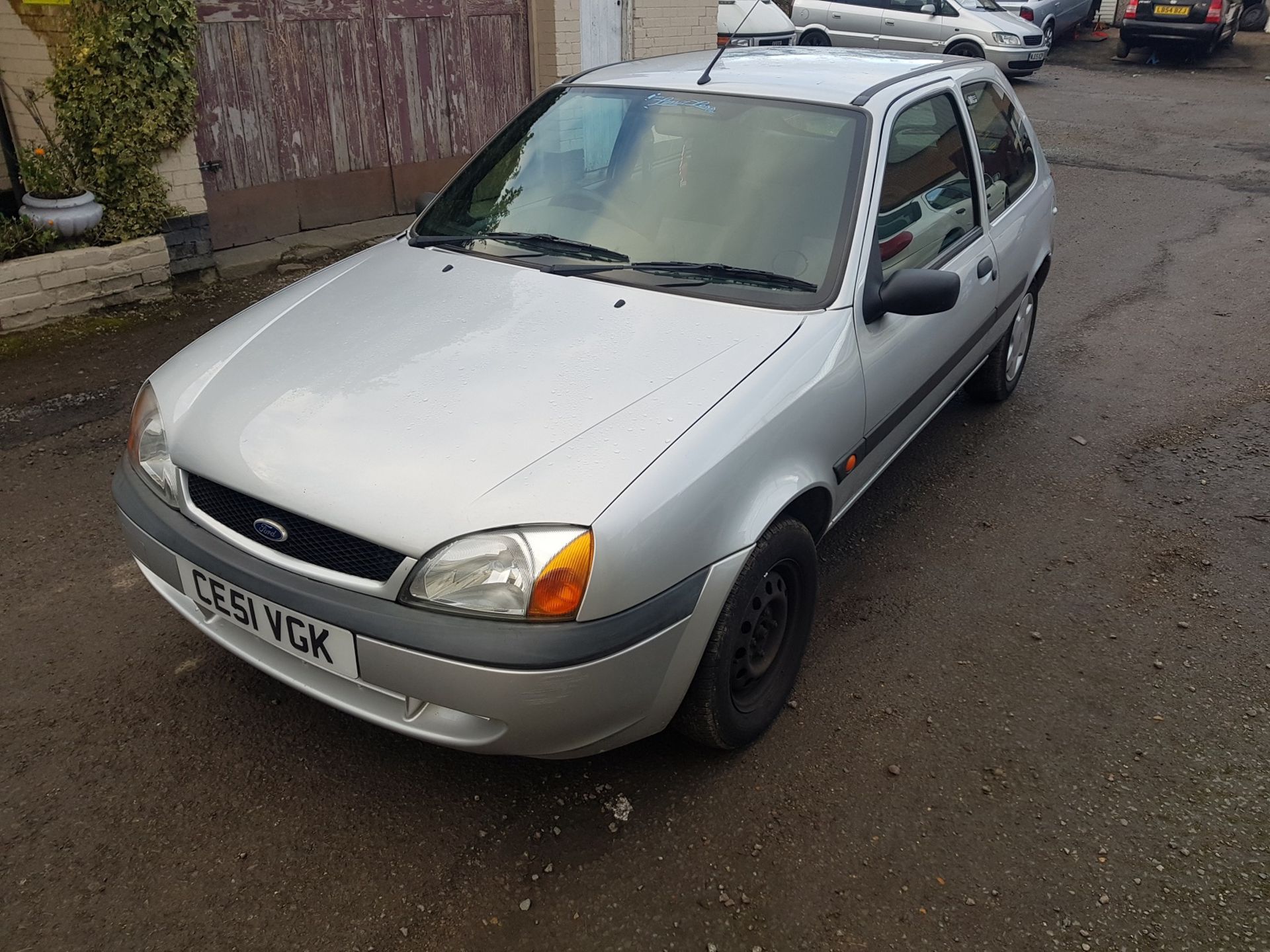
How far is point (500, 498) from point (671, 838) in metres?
1.02

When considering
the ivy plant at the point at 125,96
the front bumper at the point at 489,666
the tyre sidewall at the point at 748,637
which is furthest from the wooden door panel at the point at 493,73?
the front bumper at the point at 489,666

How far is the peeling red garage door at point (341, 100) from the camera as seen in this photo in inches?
258

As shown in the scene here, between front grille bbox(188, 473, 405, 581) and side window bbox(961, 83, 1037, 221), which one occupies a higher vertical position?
side window bbox(961, 83, 1037, 221)

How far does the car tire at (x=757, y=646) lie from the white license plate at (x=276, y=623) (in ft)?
2.83

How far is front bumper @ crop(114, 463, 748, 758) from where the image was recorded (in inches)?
84.7

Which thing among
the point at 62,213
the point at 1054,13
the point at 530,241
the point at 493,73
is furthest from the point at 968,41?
the point at 530,241

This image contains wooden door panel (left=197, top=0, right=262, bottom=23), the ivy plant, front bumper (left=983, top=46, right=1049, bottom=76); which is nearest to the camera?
the ivy plant

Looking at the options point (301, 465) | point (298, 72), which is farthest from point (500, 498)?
point (298, 72)

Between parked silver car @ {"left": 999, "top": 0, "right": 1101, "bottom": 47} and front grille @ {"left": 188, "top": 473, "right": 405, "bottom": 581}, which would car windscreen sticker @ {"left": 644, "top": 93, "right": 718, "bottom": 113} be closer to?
front grille @ {"left": 188, "top": 473, "right": 405, "bottom": 581}

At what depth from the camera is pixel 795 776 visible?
276 cm

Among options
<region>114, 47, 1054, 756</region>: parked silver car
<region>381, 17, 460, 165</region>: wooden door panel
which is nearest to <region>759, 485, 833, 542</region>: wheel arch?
<region>114, 47, 1054, 756</region>: parked silver car

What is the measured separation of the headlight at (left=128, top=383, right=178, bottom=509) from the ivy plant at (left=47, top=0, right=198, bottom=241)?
3.75 m

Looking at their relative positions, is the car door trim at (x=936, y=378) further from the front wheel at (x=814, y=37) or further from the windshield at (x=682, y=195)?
the front wheel at (x=814, y=37)

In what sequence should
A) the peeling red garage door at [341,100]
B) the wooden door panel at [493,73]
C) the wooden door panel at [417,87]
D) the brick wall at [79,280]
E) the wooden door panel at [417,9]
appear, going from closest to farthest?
the brick wall at [79,280]
the peeling red garage door at [341,100]
the wooden door panel at [417,9]
the wooden door panel at [417,87]
the wooden door panel at [493,73]
